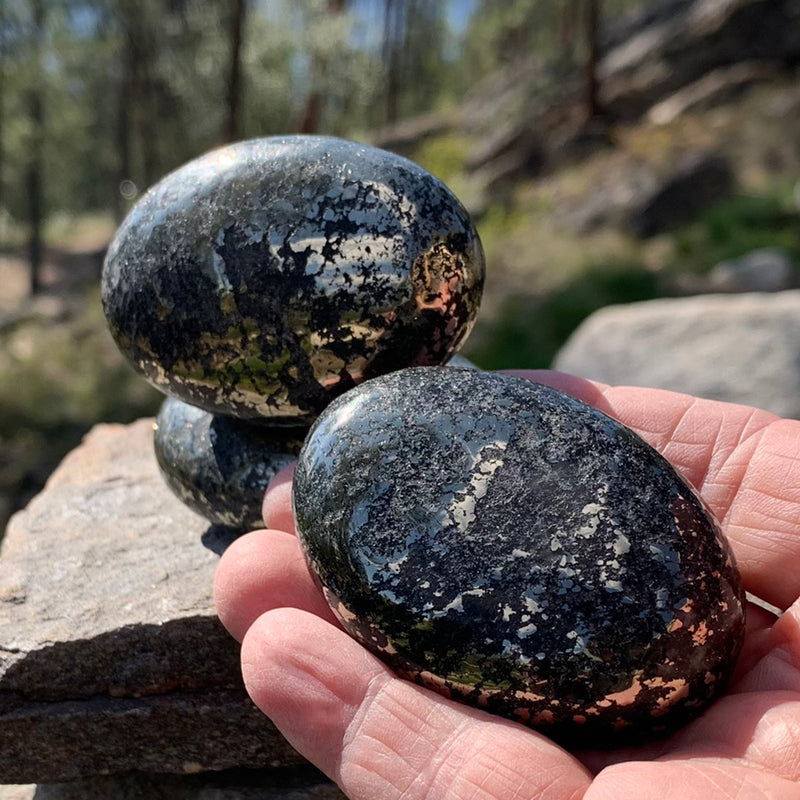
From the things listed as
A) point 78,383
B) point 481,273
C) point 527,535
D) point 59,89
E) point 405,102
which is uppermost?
point 481,273

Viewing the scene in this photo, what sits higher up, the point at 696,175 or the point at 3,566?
the point at 3,566

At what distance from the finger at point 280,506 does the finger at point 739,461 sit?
739mm

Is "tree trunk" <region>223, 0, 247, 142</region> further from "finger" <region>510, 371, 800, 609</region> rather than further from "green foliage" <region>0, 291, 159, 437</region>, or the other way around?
"finger" <region>510, 371, 800, 609</region>

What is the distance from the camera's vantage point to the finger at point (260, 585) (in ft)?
5.59

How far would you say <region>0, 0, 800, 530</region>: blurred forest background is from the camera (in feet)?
27.2

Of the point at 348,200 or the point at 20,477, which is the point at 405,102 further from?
the point at 348,200

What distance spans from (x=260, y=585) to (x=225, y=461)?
0.56 m

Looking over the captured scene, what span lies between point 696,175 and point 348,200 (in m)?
10.3

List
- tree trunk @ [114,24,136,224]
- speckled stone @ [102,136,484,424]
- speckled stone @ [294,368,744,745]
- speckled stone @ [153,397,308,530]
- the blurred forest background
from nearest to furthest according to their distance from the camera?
speckled stone @ [294,368,744,745] → speckled stone @ [102,136,484,424] → speckled stone @ [153,397,308,530] → the blurred forest background → tree trunk @ [114,24,136,224]

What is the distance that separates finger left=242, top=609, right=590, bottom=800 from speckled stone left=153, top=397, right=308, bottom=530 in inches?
24.9

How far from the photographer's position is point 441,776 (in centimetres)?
134

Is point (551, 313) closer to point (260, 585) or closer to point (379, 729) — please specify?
point (260, 585)

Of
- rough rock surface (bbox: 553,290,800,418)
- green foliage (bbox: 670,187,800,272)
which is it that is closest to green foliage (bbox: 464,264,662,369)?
green foliage (bbox: 670,187,800,272)

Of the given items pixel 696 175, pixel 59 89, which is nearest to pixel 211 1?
pixel 59 89
